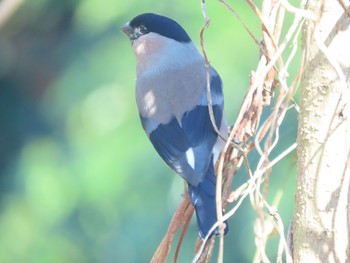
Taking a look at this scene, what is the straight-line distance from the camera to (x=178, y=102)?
214 centimetres

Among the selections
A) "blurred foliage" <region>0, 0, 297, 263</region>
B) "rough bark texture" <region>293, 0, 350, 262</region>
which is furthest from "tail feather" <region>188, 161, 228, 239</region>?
"blurred foliage" <region>0, 0, 297, 263</region>

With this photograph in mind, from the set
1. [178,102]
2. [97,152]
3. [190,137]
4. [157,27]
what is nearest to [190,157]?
[190,137]

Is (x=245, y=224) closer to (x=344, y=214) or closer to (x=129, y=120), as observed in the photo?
(x=129, y=120)

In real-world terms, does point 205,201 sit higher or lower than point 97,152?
higher

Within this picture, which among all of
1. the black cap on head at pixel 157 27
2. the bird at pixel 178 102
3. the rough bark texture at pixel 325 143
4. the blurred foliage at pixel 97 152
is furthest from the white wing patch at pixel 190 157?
the blurred foliage at pixel 97 152

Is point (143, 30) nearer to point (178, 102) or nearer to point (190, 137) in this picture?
point (178, 102)

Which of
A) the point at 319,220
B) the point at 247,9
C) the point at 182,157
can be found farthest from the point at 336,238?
the point at 247,9

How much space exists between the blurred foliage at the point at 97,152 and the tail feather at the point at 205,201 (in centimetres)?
101

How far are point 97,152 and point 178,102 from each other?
40.2 inches

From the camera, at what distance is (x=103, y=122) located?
3133mm

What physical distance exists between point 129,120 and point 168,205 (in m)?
0.32

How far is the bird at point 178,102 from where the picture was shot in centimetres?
194

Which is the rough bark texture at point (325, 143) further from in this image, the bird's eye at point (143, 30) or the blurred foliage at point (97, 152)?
the blurred foliage at point (97, 152)

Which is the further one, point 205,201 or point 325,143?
point 205,201
